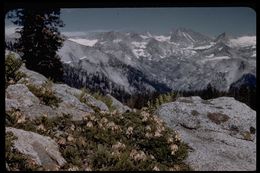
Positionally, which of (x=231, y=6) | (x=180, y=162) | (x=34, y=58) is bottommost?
(x=180, y=162)

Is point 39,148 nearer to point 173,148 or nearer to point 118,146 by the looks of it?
point 118,146

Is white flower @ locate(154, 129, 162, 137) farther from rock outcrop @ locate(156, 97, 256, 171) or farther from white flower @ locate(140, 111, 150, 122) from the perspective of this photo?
white flower @ locate(140, 111, 150, 122)

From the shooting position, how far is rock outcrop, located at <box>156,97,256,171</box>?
337 inches

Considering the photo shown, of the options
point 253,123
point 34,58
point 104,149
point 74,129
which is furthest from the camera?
point 34,58

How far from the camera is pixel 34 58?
1664 cm

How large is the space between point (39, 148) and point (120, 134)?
2109mm

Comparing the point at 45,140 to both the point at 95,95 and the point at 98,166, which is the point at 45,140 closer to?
the point at 98,166

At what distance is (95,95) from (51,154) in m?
4.86

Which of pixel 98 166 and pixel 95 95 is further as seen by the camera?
pixel 95 95

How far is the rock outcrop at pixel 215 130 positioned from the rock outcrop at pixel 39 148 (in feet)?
8.56

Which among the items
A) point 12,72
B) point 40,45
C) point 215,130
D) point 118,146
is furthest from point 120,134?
point 40,45

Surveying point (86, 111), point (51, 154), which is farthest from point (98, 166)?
point (86, 111)

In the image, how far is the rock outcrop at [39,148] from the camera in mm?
7598

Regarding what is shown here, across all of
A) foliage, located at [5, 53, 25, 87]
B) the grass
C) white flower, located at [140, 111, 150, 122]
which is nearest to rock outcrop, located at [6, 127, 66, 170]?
white flower, located at [140, 111, 150, 122]
